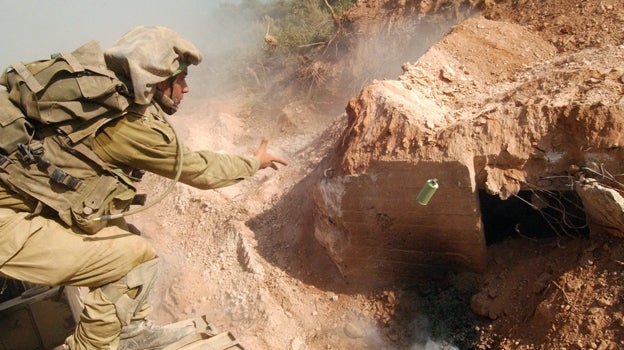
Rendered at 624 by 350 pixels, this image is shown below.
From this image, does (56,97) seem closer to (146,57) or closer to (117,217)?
(146,57)

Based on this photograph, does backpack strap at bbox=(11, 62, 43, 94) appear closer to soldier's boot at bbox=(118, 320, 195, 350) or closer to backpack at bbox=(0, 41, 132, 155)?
backpack at bbox=(0, 41, 132, 155)

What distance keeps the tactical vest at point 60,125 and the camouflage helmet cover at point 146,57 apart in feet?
0.23

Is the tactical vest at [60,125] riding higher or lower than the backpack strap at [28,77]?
lower

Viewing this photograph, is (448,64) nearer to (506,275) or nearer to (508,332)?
(506,275)

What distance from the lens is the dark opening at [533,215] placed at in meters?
3.17

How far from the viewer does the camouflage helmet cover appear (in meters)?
2.45

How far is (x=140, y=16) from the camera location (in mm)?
18500

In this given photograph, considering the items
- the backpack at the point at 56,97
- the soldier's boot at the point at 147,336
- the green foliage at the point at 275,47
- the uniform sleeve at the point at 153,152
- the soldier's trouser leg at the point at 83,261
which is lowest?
the green foliage at the point at 275,47

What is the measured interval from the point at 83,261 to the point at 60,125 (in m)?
0.73

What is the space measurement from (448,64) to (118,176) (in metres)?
3.17

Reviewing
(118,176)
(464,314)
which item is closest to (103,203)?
(118,176)

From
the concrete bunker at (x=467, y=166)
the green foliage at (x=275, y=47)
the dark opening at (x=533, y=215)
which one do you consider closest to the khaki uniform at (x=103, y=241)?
the concrete bunker at (x=467, y=166)

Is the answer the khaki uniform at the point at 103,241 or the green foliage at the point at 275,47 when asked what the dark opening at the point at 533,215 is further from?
the green foliage at the point at 275,47

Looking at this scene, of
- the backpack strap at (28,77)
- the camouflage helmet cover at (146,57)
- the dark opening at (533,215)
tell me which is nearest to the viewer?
the backpack strap at (28,77)
